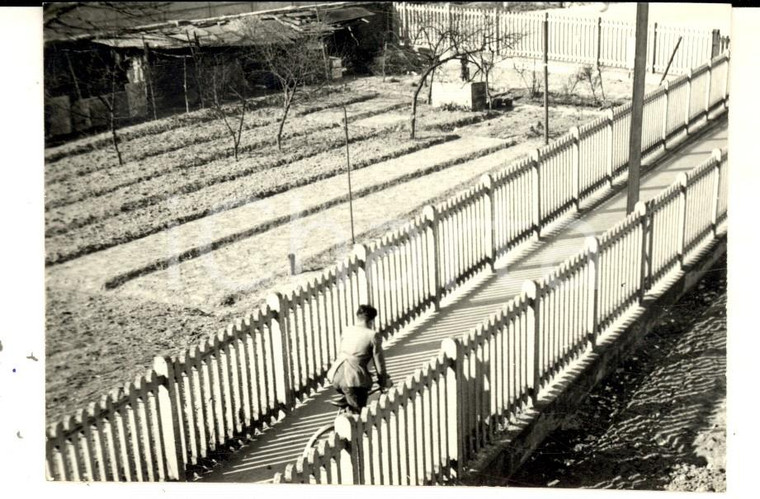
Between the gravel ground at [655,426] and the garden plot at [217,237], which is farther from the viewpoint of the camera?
the garden plot at [217,237]

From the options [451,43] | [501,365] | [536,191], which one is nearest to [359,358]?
[501,365]

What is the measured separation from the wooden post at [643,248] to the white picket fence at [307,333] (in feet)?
0.68

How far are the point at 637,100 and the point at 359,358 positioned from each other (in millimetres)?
4815

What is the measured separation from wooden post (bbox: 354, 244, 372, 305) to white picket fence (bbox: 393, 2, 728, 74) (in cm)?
835

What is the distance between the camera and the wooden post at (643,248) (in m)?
9.05

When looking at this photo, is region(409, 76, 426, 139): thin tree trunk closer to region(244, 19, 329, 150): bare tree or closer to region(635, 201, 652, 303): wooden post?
region(244, 19, 329, 150): bare tree

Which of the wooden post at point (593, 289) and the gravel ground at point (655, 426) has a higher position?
the wooden post at point (593, 289)

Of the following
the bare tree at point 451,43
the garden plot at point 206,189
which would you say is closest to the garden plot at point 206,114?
the garden plot at point 206,189

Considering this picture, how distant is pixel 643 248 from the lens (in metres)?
9.21

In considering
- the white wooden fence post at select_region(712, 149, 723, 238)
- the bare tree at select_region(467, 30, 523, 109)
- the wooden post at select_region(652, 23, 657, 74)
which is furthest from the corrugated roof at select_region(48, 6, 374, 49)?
the white wooden fence post at select_region(712, 149, 723, 238)

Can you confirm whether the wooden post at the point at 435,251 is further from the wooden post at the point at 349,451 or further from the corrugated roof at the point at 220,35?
the corrugated roof at the point at 220,35

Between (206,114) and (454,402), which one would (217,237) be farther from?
(454,402)

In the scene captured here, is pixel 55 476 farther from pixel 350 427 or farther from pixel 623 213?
pixel 623 213

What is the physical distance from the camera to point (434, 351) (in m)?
8.46
